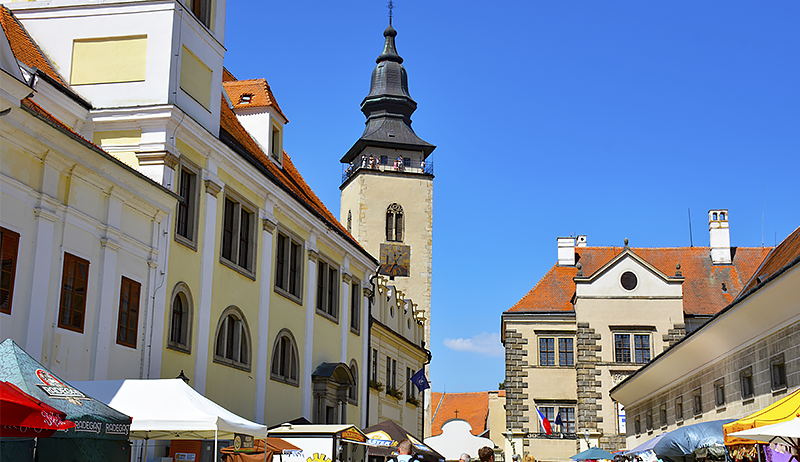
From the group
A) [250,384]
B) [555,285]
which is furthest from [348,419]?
[555,285]

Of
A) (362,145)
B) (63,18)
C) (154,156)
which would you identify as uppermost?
(362,145)

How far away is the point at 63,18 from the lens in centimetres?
1953

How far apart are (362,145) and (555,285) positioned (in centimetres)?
2389

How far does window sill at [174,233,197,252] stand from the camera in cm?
1839

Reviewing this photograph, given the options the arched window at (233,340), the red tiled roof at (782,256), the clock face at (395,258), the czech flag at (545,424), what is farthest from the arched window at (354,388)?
the clock face at (395,258)

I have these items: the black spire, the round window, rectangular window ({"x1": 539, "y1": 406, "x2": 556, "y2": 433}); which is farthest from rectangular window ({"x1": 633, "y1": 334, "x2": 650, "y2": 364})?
the black spire

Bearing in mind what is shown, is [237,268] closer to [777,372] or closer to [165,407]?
[165,407]

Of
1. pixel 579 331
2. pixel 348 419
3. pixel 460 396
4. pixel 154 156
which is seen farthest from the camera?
pixel 460 396

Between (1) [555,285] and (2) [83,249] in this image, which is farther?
(1) [555,285]

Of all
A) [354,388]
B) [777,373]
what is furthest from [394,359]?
[777,373]

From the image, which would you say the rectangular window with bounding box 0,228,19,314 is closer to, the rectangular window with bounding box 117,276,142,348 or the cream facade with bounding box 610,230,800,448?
the rectangular window with bounding box 117,276,142,348

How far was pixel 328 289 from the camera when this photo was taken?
95.0 ft

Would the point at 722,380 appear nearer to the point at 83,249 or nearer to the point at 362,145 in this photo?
the point at 83,249

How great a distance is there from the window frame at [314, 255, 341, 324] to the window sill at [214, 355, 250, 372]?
219 inches
